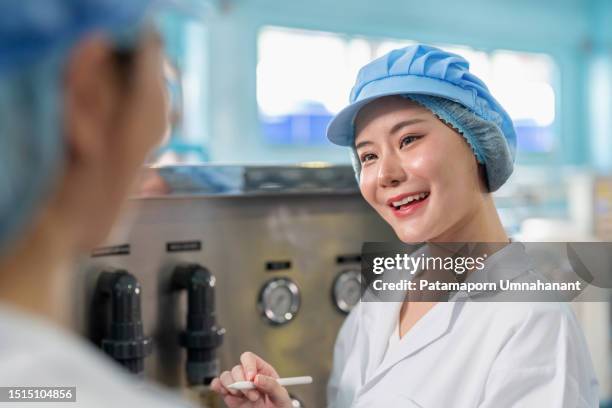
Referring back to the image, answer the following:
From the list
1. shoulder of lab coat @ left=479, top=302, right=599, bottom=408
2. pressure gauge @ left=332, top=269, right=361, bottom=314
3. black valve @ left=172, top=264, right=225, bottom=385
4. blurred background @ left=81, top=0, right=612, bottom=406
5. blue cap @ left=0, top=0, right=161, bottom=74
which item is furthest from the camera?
blurred background @ left=81, top=0, right=612, bottom=406

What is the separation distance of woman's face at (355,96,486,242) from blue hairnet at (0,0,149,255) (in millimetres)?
540

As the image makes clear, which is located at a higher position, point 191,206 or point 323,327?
point 191,206

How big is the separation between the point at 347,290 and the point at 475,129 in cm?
42

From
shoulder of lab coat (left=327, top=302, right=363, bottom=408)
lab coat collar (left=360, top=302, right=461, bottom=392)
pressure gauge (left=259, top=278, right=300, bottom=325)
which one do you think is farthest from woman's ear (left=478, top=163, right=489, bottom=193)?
pressure gauge (left=259, top=278, right=300, bottom=325)

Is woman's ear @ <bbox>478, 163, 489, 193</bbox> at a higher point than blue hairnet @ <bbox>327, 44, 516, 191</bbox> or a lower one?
lower

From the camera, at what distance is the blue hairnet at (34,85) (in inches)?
12.4

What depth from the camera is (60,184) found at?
36 cm

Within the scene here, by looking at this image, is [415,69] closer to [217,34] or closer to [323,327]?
[323,327]

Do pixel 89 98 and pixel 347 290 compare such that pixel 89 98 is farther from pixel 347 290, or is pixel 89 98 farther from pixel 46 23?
pixel 347 290

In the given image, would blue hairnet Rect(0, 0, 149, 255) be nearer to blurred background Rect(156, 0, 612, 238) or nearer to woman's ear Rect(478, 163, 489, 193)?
woman's ear Rect(478, 163, 489, 193)

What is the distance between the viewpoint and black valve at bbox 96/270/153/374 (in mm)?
927

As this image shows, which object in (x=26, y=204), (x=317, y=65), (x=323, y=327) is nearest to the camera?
(x=26, y=204)

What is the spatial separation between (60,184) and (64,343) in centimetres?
8

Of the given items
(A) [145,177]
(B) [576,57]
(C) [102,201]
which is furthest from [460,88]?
(B) [576,57]
